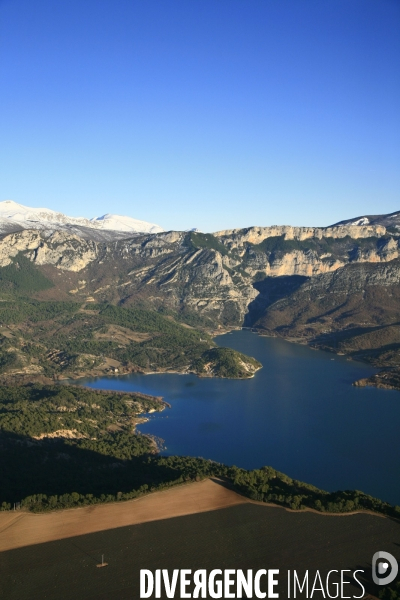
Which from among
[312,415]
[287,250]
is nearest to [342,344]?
[312,415]

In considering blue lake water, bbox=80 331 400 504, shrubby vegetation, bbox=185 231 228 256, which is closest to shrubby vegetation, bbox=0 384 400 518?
blue lake water, bbox=80 331 400 504

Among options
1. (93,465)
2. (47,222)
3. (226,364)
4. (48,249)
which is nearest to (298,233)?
(48,249)

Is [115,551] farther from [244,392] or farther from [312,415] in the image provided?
[244,392]

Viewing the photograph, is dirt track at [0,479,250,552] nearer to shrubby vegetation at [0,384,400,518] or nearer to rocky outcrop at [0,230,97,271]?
shrubby vegetation at [0,384,400,518]

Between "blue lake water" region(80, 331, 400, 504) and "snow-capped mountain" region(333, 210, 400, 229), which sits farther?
"snow-capped mountain" region(333, 210, 400, 229)

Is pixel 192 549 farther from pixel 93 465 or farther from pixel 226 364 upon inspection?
pixel 226 364

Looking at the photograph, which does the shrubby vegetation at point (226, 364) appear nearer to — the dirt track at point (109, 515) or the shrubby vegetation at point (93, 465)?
the shrubby vegetation at point (93, 465)

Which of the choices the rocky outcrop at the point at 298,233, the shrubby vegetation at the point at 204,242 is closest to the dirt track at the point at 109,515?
the shrubby vegetation at the point at 204,242
